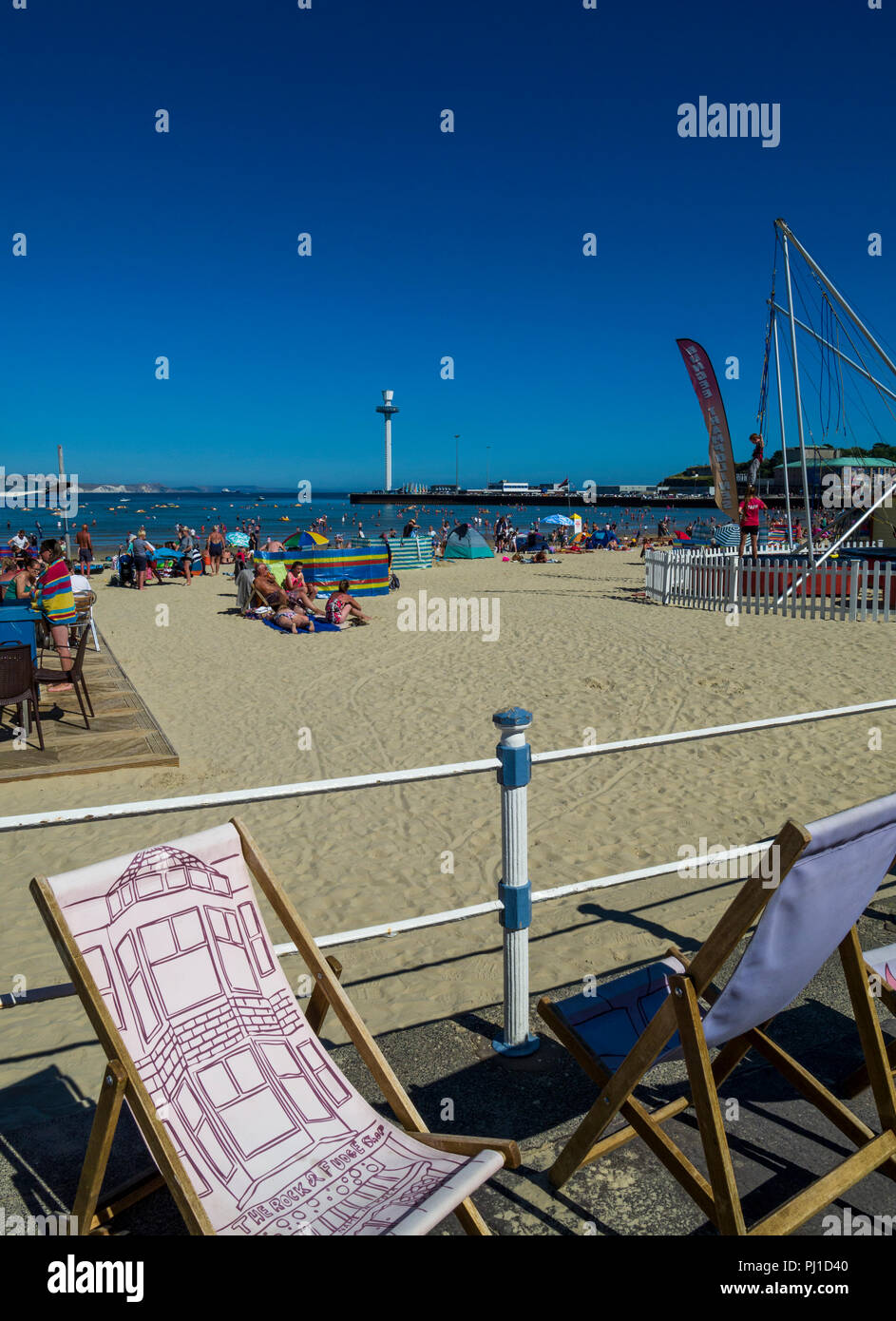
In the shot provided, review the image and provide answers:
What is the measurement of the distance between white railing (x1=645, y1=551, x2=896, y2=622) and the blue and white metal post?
44.6 feet

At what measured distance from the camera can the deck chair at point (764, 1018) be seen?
1.85 m

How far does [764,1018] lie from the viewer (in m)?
2.15

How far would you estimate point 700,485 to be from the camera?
172m

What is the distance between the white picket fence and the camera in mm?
14961

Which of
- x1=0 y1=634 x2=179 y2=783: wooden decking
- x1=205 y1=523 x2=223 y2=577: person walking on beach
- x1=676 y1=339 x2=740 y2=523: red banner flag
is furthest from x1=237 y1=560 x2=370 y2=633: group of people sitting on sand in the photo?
x1=205 y1=523 x2=223 y2=577: person walking on beach

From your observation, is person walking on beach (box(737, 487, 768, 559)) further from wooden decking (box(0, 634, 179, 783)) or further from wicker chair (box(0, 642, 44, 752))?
wicker chair (box(0, 642, 44, 752))

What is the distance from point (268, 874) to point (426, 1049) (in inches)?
42.4

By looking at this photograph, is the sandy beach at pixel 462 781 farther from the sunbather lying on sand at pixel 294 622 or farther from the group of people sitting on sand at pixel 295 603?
the group of people sitting on sand at pixel 295 603

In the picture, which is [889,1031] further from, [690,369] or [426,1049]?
[690,369]

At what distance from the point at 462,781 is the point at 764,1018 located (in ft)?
17.3

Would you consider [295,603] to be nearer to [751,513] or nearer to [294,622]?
[294,622]

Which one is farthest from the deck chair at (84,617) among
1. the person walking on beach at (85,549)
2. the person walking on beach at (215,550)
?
the person walking on beach at (215,550)
